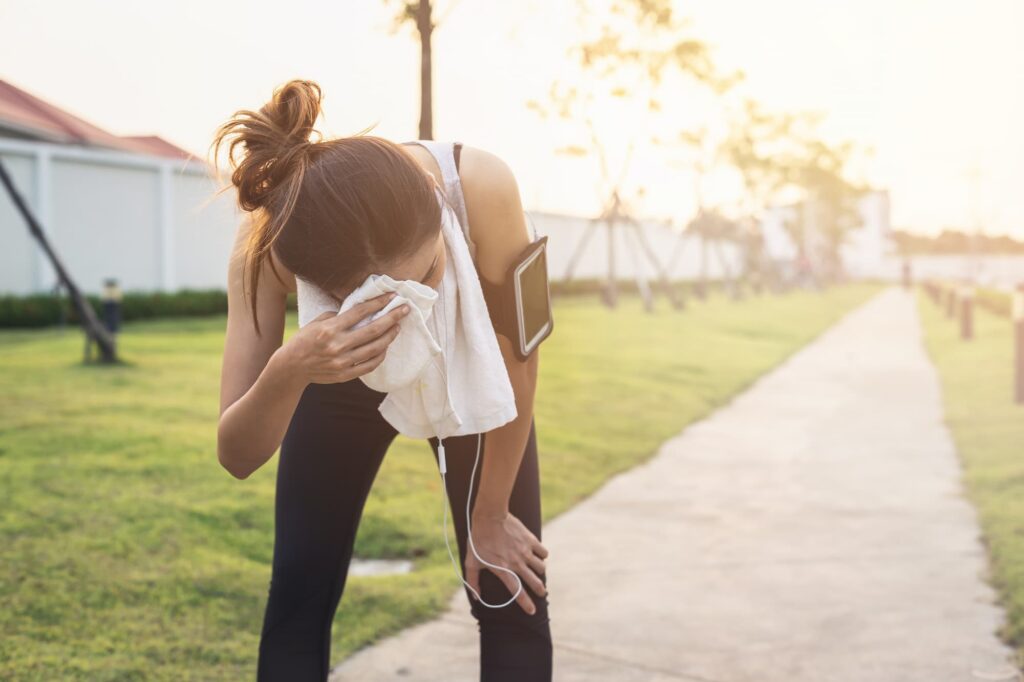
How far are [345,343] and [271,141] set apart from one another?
1.08 ft

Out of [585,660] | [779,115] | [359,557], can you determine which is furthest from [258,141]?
[779,115]

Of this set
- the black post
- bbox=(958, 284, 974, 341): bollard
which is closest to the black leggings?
the black post

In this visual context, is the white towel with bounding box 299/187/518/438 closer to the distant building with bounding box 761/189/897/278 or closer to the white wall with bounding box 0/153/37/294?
the white wall with bounding box 0/153/37/294

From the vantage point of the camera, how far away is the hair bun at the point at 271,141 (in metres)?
1.45

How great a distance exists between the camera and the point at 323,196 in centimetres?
137

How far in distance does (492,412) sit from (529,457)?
276 mm

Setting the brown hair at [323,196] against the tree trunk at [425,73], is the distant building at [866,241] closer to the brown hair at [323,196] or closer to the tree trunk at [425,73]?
the tree trunk at [425,73]

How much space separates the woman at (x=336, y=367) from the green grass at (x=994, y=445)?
1992 mm

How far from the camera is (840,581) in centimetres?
384

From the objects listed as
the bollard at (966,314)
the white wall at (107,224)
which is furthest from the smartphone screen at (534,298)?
the bollard at (966,314)

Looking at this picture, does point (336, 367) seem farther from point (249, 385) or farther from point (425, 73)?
point (425, 73)

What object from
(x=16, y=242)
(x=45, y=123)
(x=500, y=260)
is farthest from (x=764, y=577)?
(x=45, y=123)

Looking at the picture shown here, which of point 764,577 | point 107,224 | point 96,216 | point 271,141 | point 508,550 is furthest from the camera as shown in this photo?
point 107,224

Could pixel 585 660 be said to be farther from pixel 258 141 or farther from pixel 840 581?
pixel 258 141
